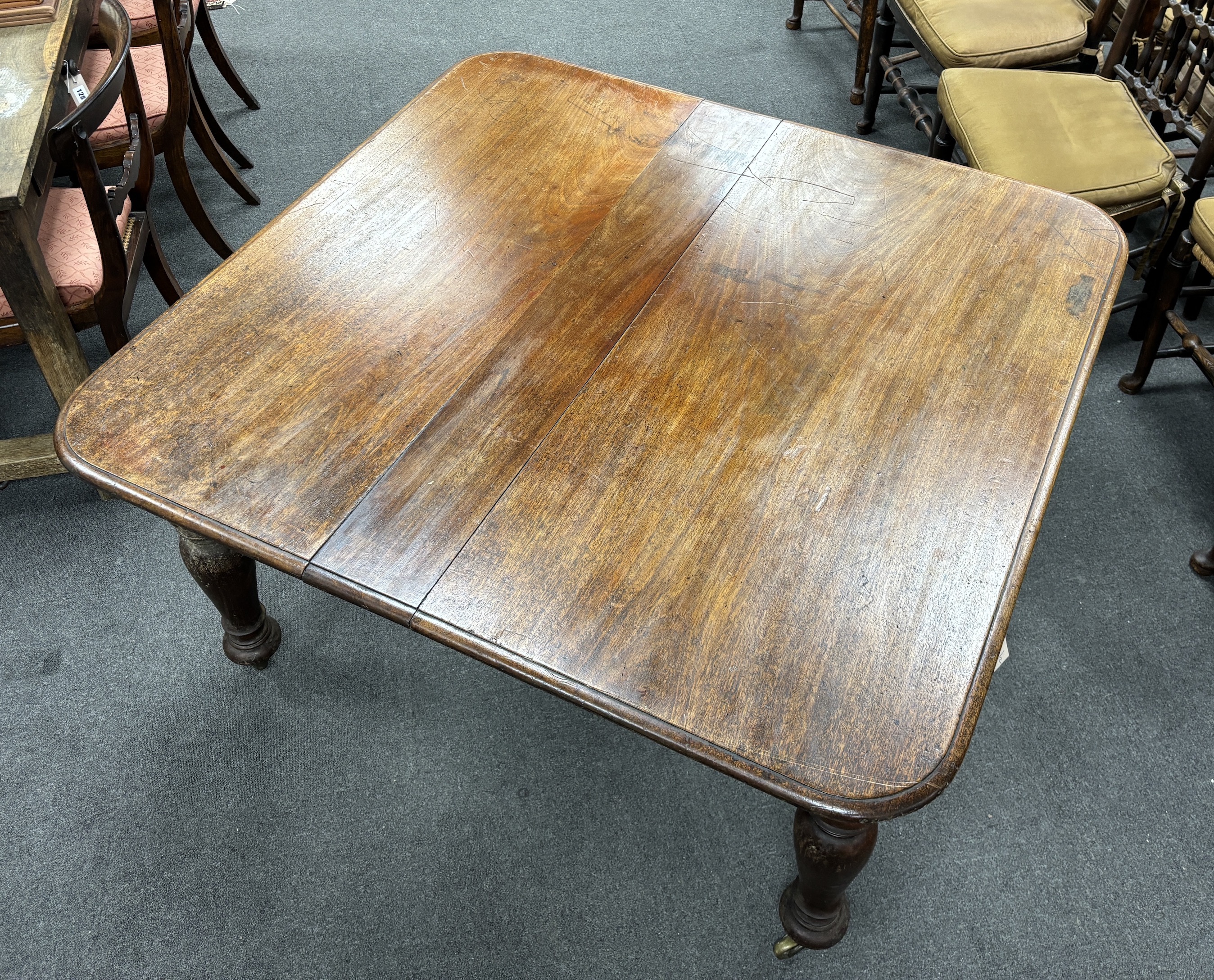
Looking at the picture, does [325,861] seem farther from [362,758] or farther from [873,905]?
[873,905]

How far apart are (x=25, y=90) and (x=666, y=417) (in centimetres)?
145

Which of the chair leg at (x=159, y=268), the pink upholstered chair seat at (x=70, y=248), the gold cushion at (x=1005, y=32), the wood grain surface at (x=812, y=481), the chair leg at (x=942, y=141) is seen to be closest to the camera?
the wood grain surface at (x=812, y=481)

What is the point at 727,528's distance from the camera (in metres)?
1.09

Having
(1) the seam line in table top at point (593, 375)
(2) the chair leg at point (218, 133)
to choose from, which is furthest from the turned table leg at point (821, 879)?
(2) the chair leg at point (218, 133)

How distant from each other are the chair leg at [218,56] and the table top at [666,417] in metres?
1.53

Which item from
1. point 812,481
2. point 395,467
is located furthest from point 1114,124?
point 395,467

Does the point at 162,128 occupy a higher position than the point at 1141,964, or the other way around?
the point at 162,128

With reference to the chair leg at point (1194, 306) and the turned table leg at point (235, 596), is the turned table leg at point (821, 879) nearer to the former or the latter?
the turned table leg at point (235, 596)

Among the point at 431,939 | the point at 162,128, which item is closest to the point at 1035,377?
the point at 431,939

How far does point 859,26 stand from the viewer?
297 cm

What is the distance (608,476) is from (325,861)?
865 millimetres

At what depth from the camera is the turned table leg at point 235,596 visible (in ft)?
4.75

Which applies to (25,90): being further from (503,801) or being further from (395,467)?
(503,801)

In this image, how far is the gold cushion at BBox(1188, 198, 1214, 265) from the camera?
1.84 meters
